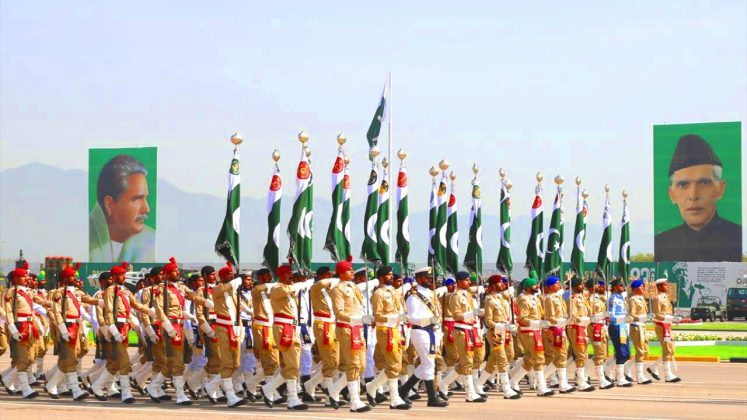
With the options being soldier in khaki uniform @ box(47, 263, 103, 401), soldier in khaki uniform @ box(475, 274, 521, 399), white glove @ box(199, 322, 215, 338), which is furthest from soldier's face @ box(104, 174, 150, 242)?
white glove @ box(199, 322, 215, 338)

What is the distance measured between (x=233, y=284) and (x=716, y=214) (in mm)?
45334

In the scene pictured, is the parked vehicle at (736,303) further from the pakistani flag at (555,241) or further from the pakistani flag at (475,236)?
the pakistani flag at (475,236)

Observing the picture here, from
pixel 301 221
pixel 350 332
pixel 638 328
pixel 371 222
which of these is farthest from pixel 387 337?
pixel 638 328

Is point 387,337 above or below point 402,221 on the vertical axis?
below

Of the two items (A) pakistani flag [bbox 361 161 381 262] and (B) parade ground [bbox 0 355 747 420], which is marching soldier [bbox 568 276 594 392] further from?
(A) pakistani flag [bbox 361 161 381 262]

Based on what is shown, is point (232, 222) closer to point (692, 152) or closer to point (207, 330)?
point (207, 330)

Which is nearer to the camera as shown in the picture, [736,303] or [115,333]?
[115,333]

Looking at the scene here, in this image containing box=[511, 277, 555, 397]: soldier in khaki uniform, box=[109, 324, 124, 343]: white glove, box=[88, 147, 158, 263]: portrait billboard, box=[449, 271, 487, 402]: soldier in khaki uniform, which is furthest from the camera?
box=[88, 147, 158, 263]: portrait billboard

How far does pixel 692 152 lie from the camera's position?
57.5 meters

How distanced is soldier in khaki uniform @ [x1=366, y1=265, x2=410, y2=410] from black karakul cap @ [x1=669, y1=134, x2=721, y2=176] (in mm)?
42716

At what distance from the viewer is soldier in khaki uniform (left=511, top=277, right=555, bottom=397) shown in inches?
744

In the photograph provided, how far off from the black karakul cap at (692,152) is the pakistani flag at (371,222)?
130ft

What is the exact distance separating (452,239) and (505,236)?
1.62 meters

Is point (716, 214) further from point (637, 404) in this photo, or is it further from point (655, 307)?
point (637, 404)
